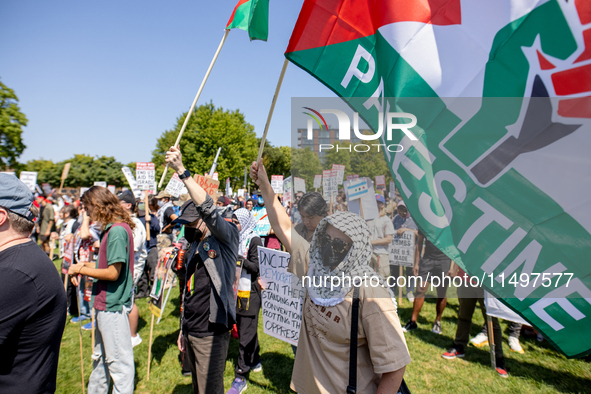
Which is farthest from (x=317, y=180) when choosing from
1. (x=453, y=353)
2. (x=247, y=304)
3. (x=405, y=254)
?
(x=453, y=353)

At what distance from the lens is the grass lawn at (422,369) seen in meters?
4.01

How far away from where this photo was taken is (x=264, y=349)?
5.00 m

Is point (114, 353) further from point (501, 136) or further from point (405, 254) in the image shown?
point (501, 136)

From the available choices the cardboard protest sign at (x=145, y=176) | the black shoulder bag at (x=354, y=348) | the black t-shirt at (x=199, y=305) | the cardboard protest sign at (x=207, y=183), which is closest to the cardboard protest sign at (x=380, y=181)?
the black shoulder bag at (x=354, y=348)

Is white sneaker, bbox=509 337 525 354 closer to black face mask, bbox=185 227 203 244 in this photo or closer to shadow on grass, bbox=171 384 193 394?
shadow on grass, bbox=171 384 193 394

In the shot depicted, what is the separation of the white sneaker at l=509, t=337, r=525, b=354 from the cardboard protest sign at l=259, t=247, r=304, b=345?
12.7ft

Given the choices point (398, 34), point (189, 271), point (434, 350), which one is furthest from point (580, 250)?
point (434, 350)

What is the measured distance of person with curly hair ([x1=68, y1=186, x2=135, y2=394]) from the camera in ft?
10.0

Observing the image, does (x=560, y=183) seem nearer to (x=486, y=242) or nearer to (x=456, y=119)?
(x=486, y=242)

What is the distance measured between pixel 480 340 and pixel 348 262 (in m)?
5.03

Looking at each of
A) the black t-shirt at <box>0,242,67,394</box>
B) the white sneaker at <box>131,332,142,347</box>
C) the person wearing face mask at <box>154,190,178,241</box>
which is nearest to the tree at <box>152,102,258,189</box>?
the person wearing face mask at <box>154,190,178,241</box>

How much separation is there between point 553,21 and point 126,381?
4242mm

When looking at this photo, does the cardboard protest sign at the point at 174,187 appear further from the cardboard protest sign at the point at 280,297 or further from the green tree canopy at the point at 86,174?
the green tree canopy at the point at 86,174

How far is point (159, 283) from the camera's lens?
460 cm
